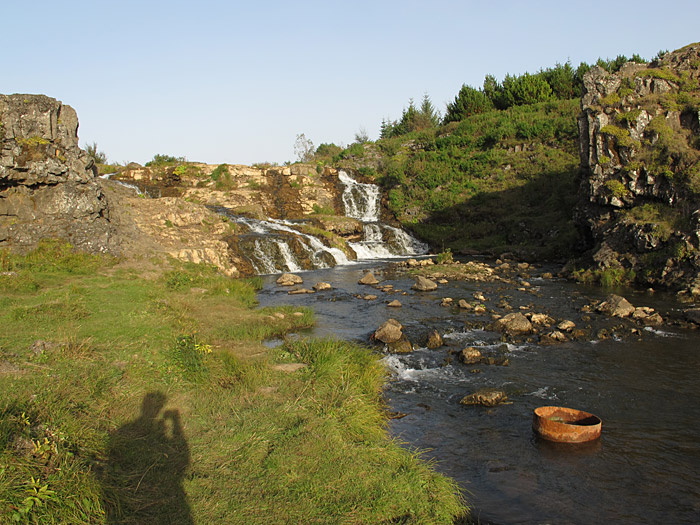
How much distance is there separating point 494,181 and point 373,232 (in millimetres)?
11862

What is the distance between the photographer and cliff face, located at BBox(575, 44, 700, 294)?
15.7 m

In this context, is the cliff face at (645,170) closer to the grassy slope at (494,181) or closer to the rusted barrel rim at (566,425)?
the grassy slope at (494,181)

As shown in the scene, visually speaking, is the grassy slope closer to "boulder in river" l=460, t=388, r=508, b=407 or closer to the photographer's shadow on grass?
"boulder in river" l=460, t=388, r=508, b=407

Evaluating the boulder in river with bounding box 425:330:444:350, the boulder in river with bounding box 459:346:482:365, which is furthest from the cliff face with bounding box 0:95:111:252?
the boulder in river with bounding box 459:346:482:365

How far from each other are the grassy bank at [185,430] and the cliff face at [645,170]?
12965mm

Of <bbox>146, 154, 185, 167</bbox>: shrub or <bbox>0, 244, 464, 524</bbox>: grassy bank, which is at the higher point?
<bbox>146, 154, 185, 167</bbox>: shrub

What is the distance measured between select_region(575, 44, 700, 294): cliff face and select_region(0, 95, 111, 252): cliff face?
1918cm

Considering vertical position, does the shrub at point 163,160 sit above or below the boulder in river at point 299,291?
above

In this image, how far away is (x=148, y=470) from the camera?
4742 millimetres

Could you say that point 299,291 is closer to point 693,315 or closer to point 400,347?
point 400,347

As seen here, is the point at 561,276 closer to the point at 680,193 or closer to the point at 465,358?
the point at 680,193

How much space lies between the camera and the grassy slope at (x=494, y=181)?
1107 inches

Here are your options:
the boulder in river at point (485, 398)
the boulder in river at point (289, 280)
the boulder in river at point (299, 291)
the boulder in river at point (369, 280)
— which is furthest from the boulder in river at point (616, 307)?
the boulder in river at point (289, 280)

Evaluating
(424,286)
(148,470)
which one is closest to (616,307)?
(424,286)
